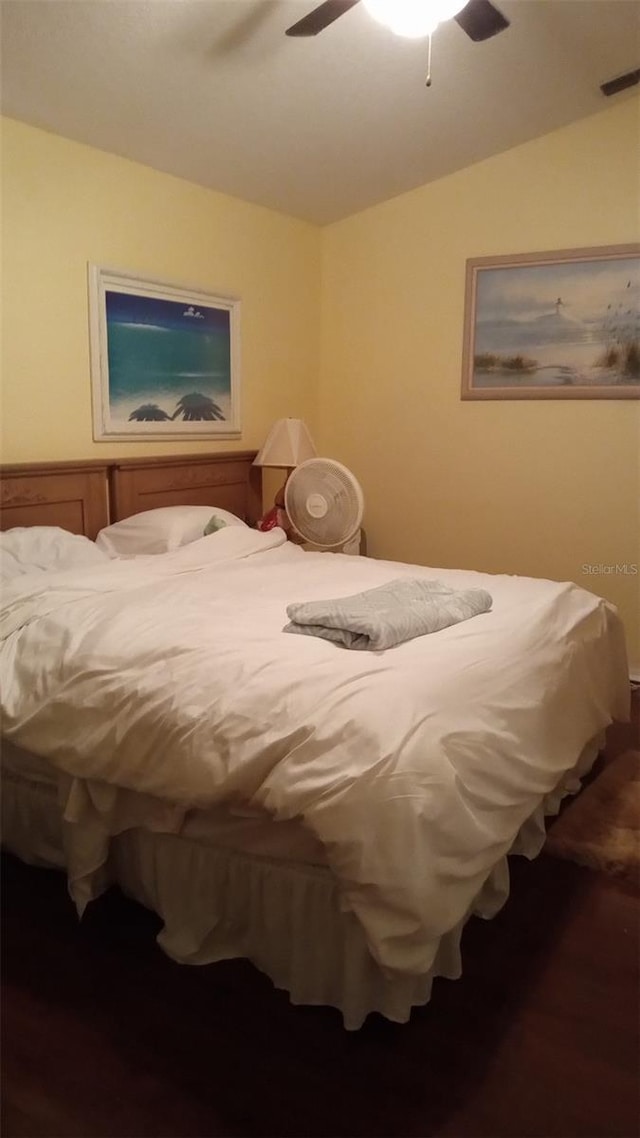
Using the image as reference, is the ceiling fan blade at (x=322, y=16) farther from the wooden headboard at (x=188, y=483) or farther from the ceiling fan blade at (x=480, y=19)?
the wooden headboard at (x=188, y=483)

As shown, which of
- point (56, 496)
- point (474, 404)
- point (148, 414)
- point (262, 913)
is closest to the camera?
point (262, 913)

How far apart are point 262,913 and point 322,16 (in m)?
2.30

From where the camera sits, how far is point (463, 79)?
294 cm

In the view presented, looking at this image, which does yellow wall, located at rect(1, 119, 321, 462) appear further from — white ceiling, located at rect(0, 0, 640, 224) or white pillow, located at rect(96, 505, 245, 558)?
white pillow, located at rect(96, 505, 245, 558)

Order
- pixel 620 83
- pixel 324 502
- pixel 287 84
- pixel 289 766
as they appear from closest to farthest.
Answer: pixel 289 766, pixel 287 84, pixel 620 83, pixel 324 502

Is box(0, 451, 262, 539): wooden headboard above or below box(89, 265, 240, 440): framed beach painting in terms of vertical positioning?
below

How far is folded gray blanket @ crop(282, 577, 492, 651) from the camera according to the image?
1.96m

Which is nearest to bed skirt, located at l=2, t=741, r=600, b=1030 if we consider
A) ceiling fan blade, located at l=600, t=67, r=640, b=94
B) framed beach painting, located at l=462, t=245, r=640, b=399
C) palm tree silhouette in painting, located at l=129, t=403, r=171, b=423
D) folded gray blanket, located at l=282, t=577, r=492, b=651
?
folded gray blanket, located at l=282, t=577, r=492, b=651

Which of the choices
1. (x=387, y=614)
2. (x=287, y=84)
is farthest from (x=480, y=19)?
(x=387, y=614)

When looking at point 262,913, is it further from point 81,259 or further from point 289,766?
point 81,259

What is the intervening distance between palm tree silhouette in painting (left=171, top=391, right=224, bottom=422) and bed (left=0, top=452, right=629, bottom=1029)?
1279 mm

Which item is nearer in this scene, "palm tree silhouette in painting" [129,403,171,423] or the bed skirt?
the bed skirt

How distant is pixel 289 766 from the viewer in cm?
153

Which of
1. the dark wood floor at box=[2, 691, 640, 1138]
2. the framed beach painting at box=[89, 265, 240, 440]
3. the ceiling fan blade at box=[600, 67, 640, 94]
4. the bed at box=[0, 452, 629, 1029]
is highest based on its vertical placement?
the ceiling fan blade at box=[600, 67, 640, 94]
